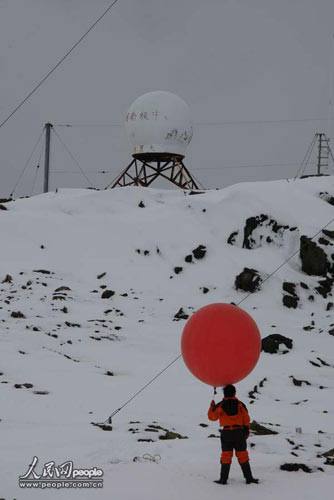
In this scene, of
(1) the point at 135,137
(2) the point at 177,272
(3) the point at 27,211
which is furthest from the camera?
(1) the point at 135,137

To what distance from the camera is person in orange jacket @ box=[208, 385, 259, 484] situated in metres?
6.83

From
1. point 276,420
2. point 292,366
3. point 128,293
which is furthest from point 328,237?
point 276,420

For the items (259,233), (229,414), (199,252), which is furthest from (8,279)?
(229,414)

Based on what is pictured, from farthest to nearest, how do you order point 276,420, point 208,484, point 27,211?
point 27,211
point 276,420
point 208,484

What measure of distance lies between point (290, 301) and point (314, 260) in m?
3.30

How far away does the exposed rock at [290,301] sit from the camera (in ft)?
70.8

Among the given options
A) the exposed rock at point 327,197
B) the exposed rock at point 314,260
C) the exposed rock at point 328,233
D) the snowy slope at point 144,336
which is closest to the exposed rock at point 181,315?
the snowy slope at point 144,336

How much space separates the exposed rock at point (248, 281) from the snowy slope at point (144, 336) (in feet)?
1.07

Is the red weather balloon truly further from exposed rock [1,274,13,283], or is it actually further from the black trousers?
exposed rock [1,274,13,283]

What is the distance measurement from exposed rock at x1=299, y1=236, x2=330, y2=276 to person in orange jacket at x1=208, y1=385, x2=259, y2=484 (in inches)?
707

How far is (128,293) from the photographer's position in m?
21.6

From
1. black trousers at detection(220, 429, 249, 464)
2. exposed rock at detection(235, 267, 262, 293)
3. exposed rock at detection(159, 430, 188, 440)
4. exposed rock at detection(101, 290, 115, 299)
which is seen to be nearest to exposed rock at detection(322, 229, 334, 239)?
exposed rock at detection(235, 267, 262, 293)

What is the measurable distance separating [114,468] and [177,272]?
659 inches

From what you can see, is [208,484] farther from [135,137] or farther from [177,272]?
[135,137]
